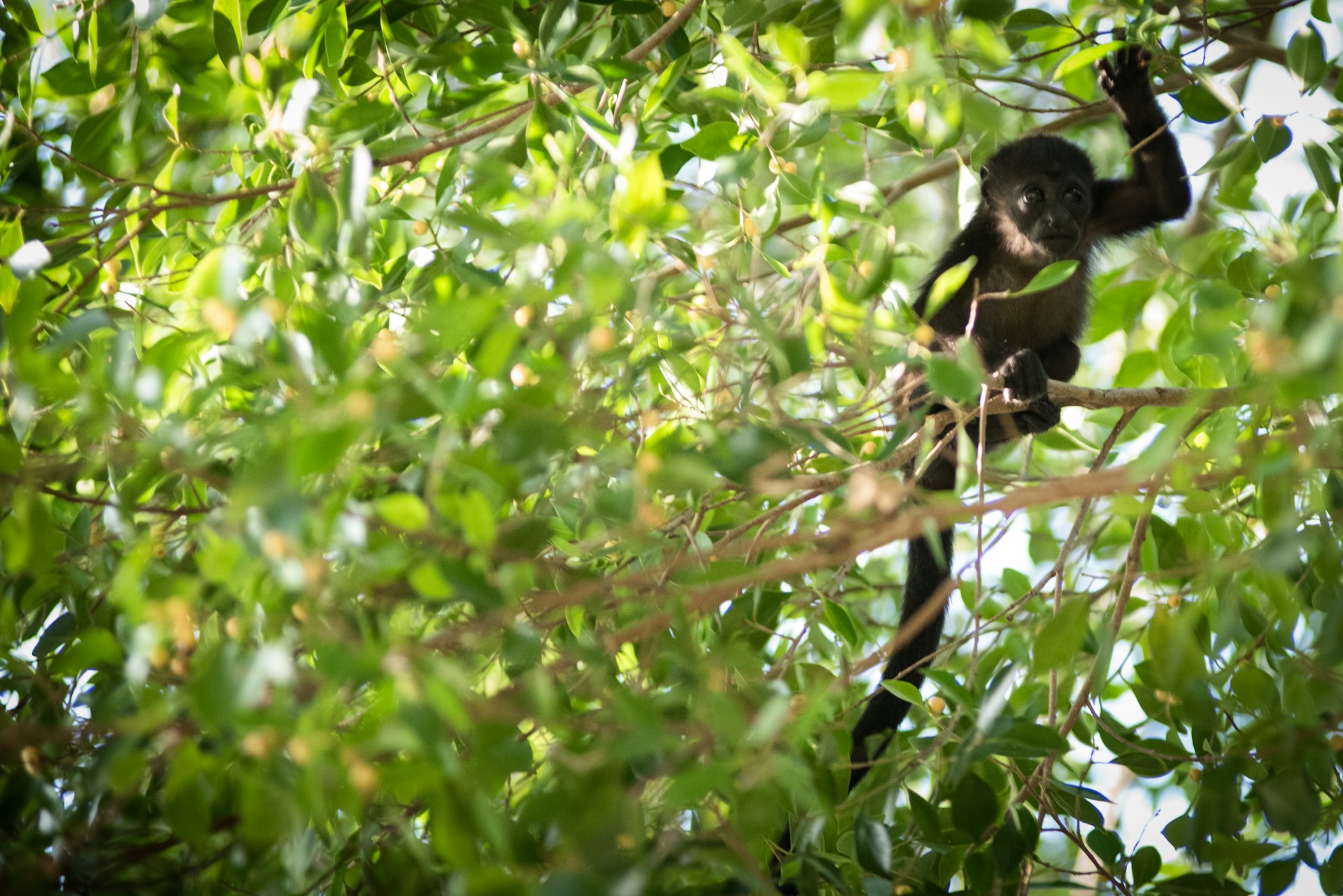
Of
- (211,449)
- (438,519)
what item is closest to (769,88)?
(438,519)

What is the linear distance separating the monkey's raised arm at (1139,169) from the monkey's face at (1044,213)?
11 centimetres

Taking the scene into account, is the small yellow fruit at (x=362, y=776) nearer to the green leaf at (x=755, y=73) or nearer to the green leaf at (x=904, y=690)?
the green leaf at (x=904, y=690)

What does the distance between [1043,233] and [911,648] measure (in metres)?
1.61

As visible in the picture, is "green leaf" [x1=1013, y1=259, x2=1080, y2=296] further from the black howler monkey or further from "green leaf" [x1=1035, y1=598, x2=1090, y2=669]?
the black howler monkey

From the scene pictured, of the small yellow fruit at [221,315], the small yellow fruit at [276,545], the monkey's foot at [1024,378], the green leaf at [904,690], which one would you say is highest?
the small yellow fruit at [221,315]

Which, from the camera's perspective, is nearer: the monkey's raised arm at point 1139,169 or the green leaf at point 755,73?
the green leaf at point 755,73

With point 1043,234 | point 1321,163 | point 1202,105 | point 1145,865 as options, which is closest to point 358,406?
point 1145,865

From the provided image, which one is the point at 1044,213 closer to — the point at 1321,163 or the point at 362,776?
the point at 1321,163

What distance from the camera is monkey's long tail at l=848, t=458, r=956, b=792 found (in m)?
2.66

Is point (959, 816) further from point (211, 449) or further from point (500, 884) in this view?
point (211, 449)

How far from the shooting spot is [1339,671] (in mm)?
2150

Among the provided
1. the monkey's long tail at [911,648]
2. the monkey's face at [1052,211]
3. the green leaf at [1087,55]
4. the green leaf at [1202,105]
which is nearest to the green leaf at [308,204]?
the monkey's long tail at [911,648]

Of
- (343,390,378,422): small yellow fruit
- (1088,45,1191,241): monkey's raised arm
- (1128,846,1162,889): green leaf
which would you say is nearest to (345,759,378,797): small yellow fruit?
(343,390,378,422): small yellow fruit

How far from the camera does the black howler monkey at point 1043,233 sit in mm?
3172
